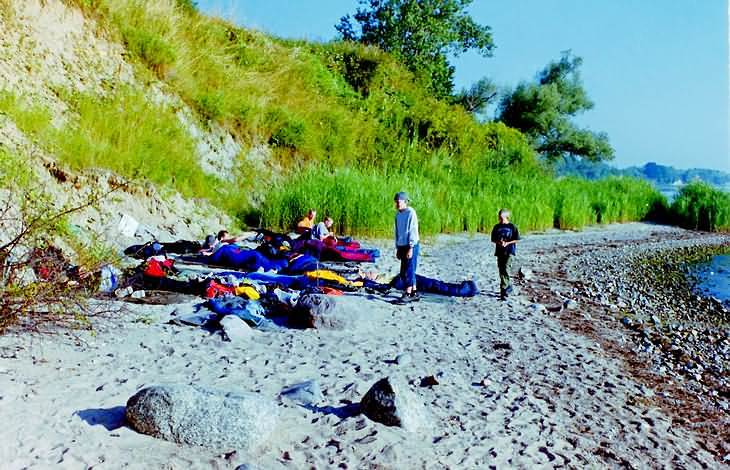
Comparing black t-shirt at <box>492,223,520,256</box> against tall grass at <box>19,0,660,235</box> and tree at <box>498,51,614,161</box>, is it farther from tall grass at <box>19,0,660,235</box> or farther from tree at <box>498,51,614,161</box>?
tree at <box>498,51,614,161</box>

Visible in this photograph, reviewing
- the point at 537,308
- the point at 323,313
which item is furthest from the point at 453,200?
the point at 323,313

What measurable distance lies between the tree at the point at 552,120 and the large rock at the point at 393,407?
131 ft

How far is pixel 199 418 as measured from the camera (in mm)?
4859

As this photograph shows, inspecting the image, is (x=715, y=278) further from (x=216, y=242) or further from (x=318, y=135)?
(x=318, y=135)

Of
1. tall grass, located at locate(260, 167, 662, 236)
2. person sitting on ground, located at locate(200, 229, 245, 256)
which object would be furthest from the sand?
tall grass, located at locate(260, 167, 662, 236)

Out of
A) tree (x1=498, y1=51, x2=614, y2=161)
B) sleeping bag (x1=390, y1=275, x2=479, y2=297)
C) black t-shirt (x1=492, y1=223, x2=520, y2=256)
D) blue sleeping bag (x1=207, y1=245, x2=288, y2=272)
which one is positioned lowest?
sleeping bag (x1=390, y1=275, x2=479, y2=297)

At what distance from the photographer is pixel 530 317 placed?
973 centimetres

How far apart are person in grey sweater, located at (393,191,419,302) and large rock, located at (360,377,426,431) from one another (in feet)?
14.7

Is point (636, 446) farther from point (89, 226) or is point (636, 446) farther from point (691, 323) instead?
point (89, 226)

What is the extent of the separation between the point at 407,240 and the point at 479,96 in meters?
32.5

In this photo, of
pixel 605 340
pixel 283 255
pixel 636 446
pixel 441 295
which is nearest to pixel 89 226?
pixel 283 255

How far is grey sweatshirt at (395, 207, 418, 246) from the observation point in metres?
9.88

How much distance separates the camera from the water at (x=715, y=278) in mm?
14586

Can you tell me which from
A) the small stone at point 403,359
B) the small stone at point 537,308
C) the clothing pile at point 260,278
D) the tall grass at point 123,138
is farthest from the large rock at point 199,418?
the tall grass at point 123,138
